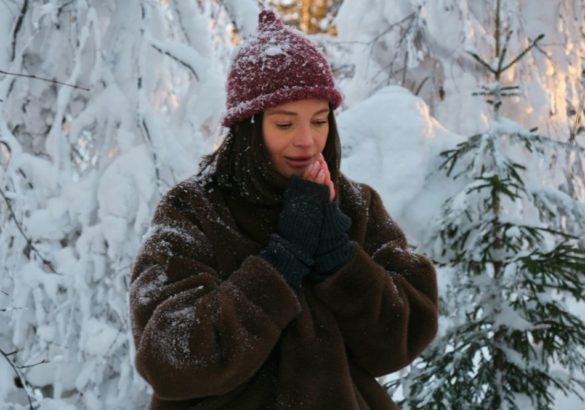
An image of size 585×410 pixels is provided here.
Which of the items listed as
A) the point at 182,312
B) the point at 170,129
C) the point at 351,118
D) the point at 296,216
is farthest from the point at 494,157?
the point at 182,312

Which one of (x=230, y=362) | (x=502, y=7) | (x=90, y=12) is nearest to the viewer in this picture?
(x=230, y=362)

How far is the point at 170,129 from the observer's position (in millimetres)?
2668

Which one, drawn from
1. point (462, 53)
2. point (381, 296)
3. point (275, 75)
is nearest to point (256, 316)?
point (381, 296)

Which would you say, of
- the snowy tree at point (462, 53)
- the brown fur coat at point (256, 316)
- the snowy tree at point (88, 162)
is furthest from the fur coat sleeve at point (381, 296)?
the snowy tree at point (462, 53)

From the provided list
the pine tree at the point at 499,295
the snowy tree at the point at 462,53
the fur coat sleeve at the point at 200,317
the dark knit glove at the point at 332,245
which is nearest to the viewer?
the fur coat sleeve at the point at 200,317

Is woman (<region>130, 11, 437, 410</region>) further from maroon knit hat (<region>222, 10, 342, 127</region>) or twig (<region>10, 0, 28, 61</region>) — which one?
twig (<region>10, 0, 28, 61</region>)

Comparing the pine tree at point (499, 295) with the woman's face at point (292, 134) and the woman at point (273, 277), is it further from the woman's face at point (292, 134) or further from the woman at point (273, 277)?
the woman's face at point (292, 134)

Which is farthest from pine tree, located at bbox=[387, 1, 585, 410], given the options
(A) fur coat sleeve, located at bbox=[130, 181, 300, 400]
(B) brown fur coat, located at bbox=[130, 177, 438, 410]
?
(A) fur coat sleeve, located at bbox=[130, 181, 300, 400]

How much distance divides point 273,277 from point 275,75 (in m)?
0.45

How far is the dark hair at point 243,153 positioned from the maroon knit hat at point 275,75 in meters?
0.03

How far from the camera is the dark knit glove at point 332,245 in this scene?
1455 mm

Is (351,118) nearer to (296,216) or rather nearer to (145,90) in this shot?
(145,90)

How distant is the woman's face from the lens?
4.99ft

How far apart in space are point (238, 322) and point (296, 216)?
9.9 inches
